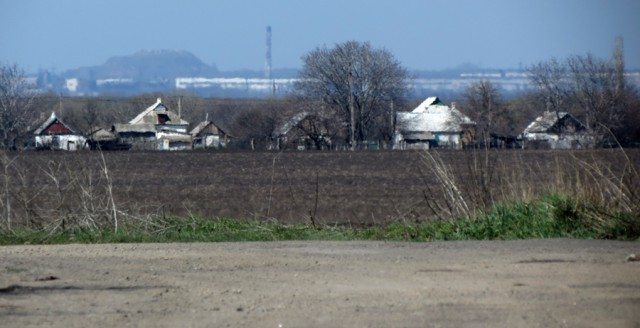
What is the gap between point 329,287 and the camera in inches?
402

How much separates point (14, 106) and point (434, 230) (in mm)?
48575

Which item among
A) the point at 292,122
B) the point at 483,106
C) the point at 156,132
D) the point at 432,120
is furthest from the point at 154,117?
the point at 483,106

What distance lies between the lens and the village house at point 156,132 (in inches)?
2726

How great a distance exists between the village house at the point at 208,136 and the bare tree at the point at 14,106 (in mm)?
12271

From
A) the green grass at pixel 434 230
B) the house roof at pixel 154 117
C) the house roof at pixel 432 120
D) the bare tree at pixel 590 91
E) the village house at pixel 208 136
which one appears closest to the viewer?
the green grass at pixel 434 230

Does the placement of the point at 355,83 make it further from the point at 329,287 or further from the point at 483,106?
the point at 329,287

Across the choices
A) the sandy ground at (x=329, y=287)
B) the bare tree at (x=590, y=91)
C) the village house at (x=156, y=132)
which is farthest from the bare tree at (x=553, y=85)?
the sandy ground at (x=329, y=287)

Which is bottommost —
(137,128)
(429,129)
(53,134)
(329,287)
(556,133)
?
(429,129)

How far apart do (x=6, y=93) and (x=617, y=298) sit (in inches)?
2323

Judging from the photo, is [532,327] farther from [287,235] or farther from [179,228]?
[179,228]

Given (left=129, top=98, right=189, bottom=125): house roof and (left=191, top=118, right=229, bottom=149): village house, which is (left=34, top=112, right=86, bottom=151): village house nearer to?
(left=191, top=118, right=229, bottom=149): village house

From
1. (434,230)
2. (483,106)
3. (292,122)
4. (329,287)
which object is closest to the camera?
(329,287)

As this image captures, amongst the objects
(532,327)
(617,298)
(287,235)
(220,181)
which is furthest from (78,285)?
(220,181)

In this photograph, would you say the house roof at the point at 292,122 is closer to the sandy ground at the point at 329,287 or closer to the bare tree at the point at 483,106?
the bare tree at the point at 483,106
